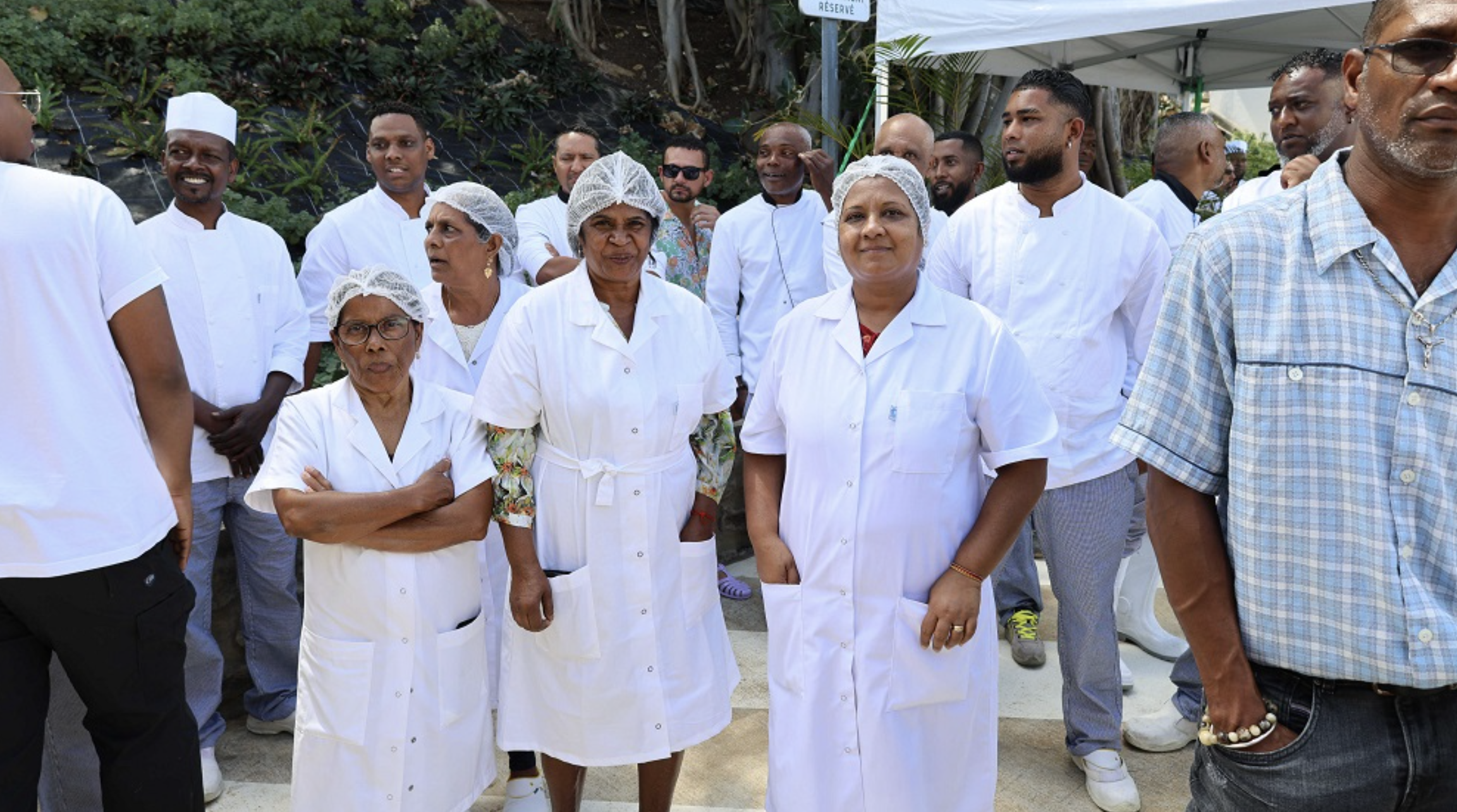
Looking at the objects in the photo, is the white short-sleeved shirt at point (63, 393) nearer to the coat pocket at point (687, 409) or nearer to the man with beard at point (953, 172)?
the coat pocket at point (687, 409)

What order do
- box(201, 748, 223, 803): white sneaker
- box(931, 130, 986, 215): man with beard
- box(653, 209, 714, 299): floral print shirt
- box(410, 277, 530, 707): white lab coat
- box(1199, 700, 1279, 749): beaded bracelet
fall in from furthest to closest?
box(931, 130, 986, 215): man with beard → box(653, 209, 714, 299): floral print shirt → box(201, 748, 223, 803): white sneaker → box(410, 277, 530, 707): white lab coat → box(1199, 700, 1279, 749): beaded bracelet

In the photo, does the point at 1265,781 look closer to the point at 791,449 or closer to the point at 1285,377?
the point at 1285,377

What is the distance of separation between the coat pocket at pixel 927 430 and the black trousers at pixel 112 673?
1.82 meters

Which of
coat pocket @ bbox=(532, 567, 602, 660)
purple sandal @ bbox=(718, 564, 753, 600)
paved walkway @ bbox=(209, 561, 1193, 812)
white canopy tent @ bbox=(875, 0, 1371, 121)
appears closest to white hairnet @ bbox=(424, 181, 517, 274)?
coat pocket @ bbox=(532, 567, 602, 660)

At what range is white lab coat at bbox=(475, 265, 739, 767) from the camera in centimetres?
307

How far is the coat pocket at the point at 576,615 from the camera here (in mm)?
3070

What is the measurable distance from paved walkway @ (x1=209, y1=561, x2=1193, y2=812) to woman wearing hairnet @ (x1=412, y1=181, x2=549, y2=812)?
0.65 ft

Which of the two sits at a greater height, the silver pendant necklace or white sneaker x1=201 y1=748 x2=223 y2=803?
the silver pendant necklace

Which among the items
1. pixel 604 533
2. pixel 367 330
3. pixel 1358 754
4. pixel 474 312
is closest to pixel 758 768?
pixel 604 533

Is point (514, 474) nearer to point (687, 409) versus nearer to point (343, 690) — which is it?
point (687, 409)

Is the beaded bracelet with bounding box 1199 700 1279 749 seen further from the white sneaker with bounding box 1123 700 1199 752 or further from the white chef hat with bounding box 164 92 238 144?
the white chef hat with bounding box 164 92 238 144

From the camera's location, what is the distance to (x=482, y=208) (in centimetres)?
362

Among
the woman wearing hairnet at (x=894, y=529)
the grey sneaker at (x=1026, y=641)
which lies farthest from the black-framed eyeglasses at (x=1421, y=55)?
the grey sneaker at (x=1026, y=641)

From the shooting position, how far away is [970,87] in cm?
998
